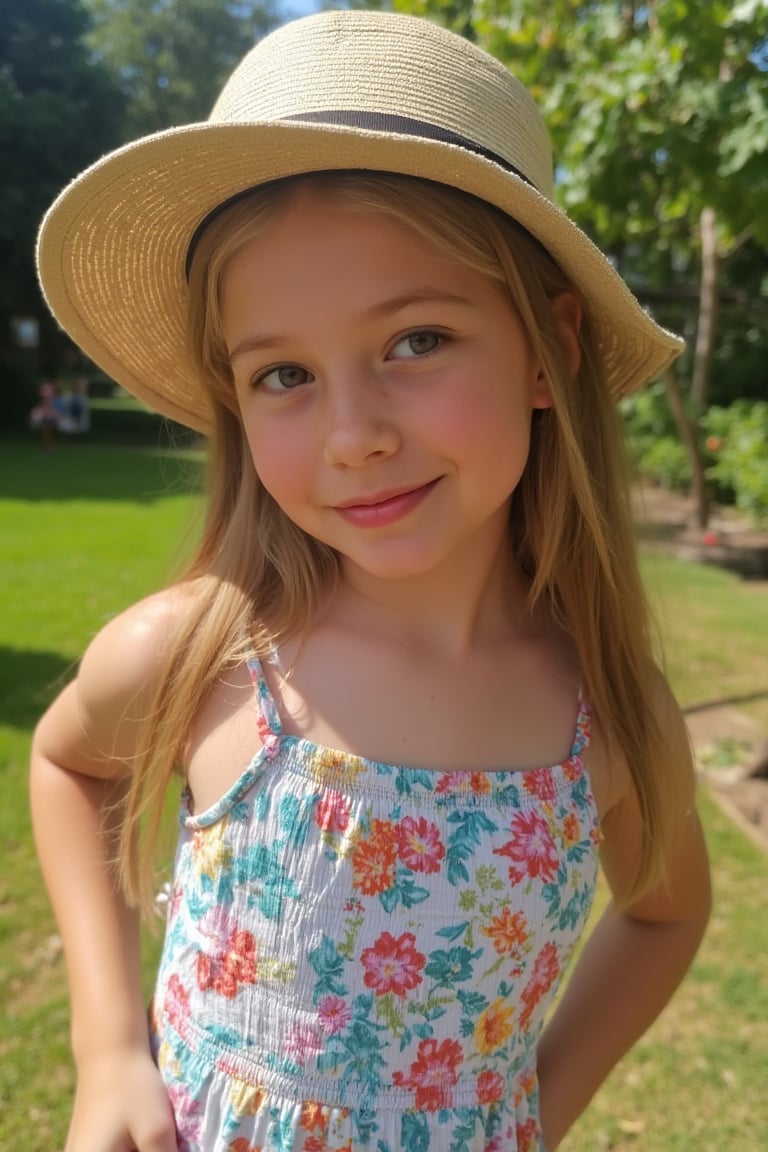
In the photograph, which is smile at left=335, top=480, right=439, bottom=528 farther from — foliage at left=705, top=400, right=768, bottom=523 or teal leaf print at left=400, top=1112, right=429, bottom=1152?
foliage at left=705, top=400, right=768, bottom=523

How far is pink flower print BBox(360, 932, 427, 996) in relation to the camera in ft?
3.97

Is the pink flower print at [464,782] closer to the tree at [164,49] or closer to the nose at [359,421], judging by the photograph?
the nose at [359,421]

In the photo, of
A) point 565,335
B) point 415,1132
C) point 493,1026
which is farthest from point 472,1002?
point 565,335

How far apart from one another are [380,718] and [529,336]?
59cm

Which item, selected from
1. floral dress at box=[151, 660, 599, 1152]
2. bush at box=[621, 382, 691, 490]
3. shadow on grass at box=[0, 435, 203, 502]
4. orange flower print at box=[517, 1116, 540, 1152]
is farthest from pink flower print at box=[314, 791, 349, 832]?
bush at box=[621, 382, 691, 490]

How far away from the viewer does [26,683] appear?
17.7 ft

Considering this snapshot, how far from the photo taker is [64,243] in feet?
4.68

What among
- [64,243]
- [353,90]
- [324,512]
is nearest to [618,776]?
[324,512]

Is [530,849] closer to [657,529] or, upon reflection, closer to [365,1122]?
[365,1122]

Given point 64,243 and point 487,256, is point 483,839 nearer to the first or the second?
point 487,256

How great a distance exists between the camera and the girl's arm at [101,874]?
1.20m

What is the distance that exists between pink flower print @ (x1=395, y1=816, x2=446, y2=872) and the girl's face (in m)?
0.34

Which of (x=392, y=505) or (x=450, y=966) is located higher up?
(x=392, y=505)

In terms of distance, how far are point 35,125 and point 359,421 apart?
21.6 metres
